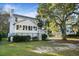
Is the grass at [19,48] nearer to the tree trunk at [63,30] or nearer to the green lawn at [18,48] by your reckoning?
the green lawn at [18,48]

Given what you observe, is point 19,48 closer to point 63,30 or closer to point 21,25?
point 21,25

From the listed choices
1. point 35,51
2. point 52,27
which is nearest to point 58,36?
point 52,27

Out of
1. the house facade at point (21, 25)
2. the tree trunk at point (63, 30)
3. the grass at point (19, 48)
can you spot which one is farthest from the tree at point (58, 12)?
the grass at point (19, 48)

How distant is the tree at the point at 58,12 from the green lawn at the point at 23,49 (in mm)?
198

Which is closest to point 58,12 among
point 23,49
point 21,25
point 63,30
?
point 63,30

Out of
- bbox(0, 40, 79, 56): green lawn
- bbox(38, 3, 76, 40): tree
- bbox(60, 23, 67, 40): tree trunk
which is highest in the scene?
bbox(38, 3, 76, 40): tree

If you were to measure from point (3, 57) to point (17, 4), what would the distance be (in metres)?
0.64

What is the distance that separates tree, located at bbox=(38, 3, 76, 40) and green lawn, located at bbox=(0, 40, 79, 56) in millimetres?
198

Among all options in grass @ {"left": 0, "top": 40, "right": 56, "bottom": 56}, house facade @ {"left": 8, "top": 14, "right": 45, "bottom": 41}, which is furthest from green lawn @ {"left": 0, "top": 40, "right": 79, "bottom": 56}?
house facade @ {"left": 8, "top": 14, "right": 45, "bottom": 41}

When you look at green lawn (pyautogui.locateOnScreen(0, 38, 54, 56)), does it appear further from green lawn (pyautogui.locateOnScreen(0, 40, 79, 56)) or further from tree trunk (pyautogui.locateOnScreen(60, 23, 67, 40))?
tree trunk (pyautogui.locateOnScreen(60, 23, 67, 40))

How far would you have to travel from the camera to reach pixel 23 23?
2.88 metres

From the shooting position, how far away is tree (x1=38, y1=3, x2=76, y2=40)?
114 inches

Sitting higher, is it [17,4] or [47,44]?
[17,4]

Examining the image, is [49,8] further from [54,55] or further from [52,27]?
[54,55]
